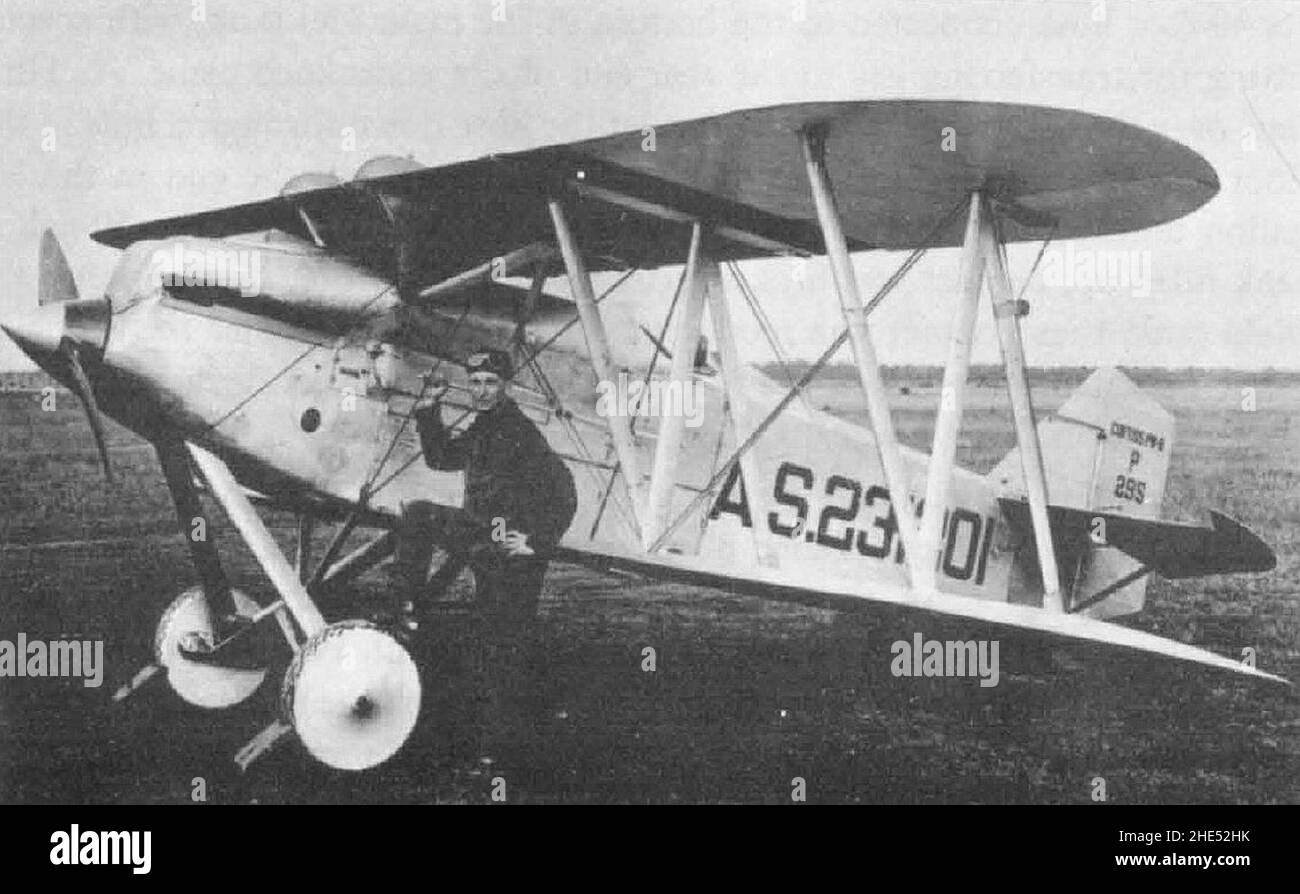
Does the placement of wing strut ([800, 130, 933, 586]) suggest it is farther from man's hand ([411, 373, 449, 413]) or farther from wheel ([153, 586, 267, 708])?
wheel ([153, 586, 267, 708])

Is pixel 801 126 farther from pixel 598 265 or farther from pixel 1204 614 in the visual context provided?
pixel 1204 614

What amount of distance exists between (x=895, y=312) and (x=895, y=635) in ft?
6.03

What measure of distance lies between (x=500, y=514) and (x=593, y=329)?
837 mm

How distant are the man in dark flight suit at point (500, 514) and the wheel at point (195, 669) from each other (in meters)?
1.42

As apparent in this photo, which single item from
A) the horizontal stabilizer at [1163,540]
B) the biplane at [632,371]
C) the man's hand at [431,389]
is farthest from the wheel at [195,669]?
the horizontal stabilizer at [1163,540]

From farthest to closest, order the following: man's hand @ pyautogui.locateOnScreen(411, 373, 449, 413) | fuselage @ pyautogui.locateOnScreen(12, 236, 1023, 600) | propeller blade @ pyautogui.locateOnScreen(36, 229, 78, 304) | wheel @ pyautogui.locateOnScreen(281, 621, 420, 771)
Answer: man's hand @ pyautogui.locateOnScreen(411, 373, 449, 413), propeller blade @ pyautogui.locateOnScreen(36, 229, 78, 304), fuselage @ pyautogui.locateOnScreen(12, 236, 1023, 600), wheel @ pyautogui.locateOnScreen(281, 621, 420, 771)

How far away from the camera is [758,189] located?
535 centimetres

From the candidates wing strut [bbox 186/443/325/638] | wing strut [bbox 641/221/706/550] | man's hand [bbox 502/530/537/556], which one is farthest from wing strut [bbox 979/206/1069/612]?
wing strut [bbox 186/443/325/638]

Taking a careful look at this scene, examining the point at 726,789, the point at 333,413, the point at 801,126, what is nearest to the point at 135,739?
the point at 333,413

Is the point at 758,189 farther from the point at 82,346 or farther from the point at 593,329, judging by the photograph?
the point at 82,346

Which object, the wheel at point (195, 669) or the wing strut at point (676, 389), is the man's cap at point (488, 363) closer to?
the wing strut at point (676, 389)

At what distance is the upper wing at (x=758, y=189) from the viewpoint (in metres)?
4.45

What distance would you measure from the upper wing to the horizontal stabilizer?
132 cm

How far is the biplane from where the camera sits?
15.3ft
